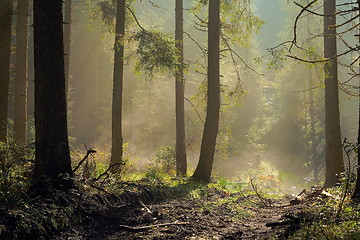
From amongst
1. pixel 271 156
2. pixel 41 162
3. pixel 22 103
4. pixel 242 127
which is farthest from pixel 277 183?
pixel 41 162

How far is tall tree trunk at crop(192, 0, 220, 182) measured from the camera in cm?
1216

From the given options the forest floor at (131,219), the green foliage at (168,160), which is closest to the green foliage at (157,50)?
the forest floor at (131,219)

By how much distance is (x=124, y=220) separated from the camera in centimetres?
605

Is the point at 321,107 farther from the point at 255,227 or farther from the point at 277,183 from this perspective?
the point at 255,227

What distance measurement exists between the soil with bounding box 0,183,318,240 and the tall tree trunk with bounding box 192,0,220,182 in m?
4.38

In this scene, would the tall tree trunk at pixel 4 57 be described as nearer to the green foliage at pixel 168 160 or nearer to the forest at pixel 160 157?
the forest at pixel 160 157

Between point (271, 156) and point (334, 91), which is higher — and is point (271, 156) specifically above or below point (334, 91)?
below

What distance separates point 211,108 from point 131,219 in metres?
6.71

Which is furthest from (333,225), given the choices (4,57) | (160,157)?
(160,157)

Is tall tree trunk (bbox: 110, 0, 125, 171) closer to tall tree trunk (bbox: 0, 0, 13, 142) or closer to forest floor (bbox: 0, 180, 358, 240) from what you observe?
tall tree trunk (bbox: 0, 0, 13, 142)

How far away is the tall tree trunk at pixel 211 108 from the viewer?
12.2 meters

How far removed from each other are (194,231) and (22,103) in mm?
10670

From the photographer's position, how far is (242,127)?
35125mm

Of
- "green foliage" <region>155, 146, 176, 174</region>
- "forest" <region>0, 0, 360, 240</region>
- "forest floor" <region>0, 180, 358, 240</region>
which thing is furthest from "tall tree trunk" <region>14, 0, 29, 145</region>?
"forest floor" <region>0, 180, 358, 240</region>
